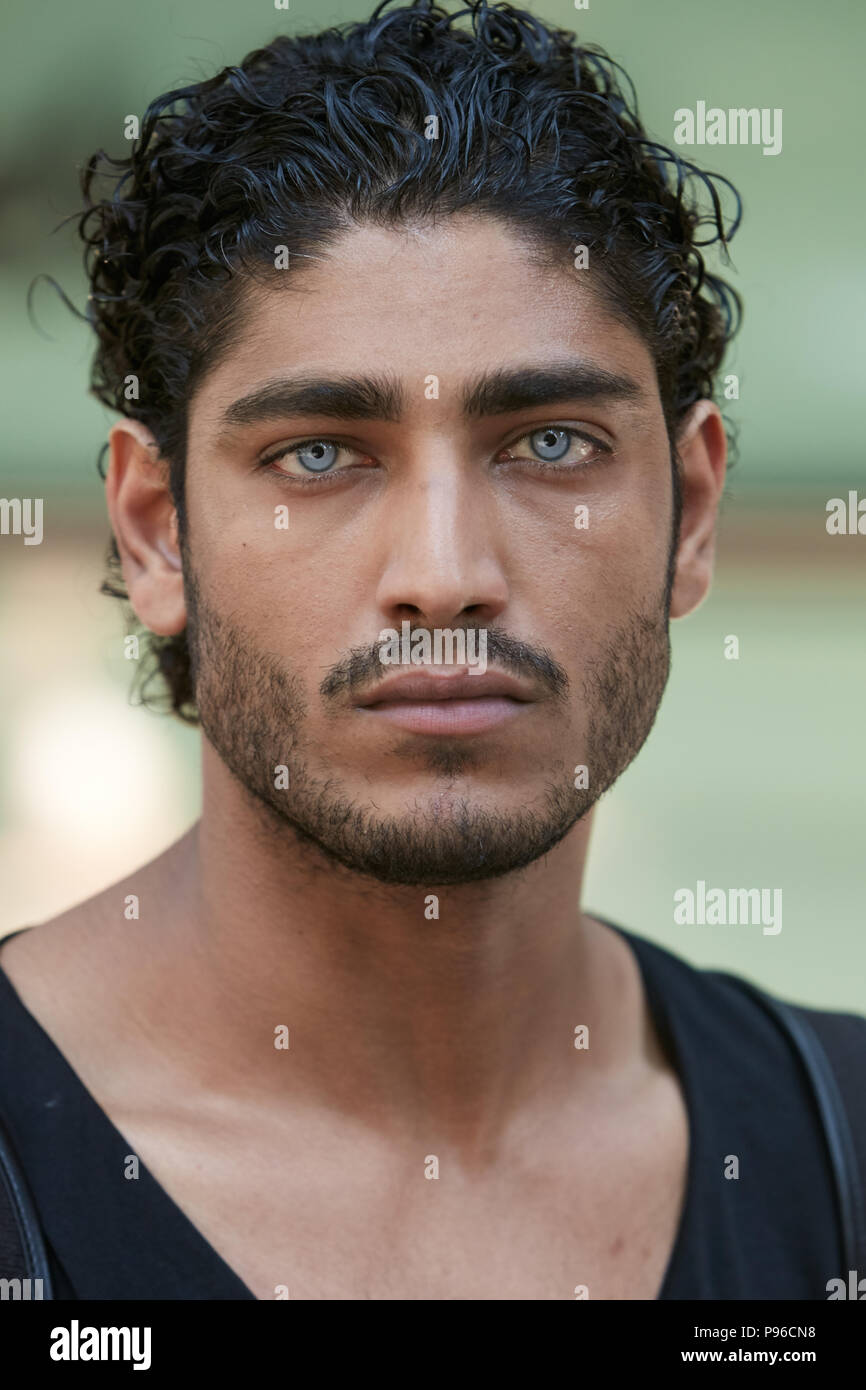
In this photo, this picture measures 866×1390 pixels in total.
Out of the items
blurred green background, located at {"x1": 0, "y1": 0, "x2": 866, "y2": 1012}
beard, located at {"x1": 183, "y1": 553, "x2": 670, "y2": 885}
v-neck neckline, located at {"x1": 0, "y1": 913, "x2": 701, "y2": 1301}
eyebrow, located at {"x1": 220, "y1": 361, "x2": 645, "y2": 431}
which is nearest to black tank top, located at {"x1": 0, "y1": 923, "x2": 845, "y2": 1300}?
v-neck neckline, located at {"x1": 0, "y1": 913, "x2": 701, "y2": 1301}

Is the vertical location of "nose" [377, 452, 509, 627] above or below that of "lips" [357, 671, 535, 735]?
above

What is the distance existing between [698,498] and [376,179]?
1.05 metres

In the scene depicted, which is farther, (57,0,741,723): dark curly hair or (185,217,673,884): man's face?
(57,0,741,723): dark curly hair

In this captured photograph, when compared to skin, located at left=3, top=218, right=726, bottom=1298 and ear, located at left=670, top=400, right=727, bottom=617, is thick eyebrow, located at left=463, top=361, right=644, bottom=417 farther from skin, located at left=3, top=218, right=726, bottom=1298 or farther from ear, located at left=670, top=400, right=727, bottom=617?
ear, located at left=670, top=400, right=727, bottom=617

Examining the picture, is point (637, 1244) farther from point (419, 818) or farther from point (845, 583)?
point (845, 583)

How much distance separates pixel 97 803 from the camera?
8.55 meters

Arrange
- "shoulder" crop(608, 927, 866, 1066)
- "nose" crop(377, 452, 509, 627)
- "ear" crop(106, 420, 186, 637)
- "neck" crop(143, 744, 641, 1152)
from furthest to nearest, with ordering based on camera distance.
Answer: "shoulder" crop(608, 927, 866, 1066), "ear" crop(106, 420, 186, 637), "neck" crop(143, 744, 641, 1152), "nose" crop(377, 452, 509, 627)

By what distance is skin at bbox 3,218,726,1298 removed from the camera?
2758mm

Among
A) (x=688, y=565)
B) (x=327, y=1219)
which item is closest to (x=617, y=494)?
(x=688, y=565)

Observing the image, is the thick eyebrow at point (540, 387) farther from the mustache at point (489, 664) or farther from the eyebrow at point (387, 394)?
the mustache at point (489, 664)

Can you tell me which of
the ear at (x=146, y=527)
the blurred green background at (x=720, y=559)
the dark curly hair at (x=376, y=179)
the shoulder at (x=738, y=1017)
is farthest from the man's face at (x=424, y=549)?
the blurred green background at (x=720, y=559)

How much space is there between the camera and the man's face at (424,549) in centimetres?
273

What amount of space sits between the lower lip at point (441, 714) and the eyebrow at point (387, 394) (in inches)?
20.4

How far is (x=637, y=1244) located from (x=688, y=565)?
1469mm
